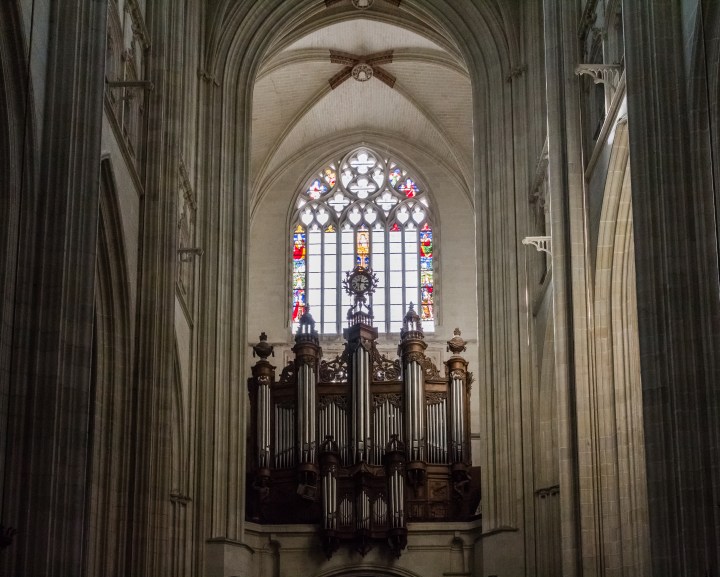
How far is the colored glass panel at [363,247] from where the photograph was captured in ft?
131

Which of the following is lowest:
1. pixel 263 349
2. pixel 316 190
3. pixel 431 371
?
pixel 431 371

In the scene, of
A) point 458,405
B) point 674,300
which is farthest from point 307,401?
point 674,300

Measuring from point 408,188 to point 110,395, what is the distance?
20900 millimetres

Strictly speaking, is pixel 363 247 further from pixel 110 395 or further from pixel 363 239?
pixel 110 395

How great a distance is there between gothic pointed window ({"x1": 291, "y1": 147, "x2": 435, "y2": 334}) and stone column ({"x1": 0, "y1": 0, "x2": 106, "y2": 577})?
73.2 ft

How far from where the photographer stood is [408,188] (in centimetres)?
4075

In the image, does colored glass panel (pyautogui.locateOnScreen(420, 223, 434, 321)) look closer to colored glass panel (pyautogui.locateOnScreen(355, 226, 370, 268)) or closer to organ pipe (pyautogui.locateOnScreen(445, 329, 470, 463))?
colored glass panel (pyautogui.locateOnScreen(355, 226, 370, 268))

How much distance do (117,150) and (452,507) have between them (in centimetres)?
1508

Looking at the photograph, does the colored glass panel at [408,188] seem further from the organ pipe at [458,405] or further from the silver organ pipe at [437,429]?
the silver organ pipe at [437,429]

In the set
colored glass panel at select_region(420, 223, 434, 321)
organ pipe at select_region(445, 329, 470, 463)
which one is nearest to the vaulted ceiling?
colored glass panel at select_region(420, 223, 434, 321)

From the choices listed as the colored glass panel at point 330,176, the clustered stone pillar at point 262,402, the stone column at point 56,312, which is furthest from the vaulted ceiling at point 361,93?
the stone column at point 56,312

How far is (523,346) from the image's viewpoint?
29.0 m

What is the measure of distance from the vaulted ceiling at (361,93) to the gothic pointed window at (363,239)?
77cm

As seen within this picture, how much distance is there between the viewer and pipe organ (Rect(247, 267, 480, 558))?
32.5 metres
